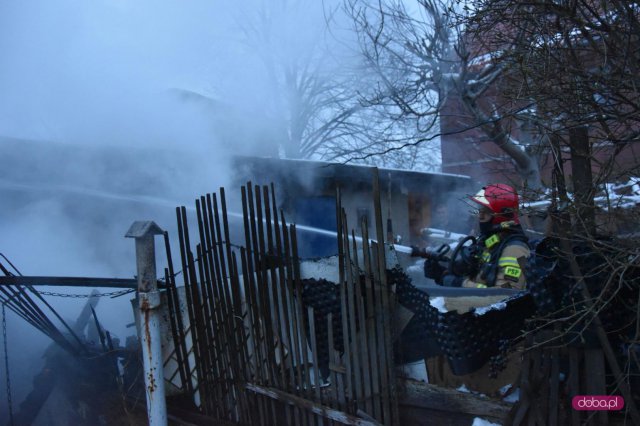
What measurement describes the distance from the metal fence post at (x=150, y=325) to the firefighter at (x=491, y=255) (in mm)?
2234

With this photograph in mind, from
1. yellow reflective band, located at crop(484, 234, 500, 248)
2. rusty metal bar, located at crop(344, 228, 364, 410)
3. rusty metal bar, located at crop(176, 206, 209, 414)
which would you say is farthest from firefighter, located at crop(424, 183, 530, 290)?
rusty metal bar, located at crop(176, 206, 209, 414)

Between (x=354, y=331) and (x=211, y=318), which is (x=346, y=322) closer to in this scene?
(x=354, y=331)

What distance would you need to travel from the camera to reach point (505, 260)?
3.74 m

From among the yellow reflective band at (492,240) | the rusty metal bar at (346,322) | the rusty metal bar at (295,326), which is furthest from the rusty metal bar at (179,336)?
the yellow reflective band at (492,240)

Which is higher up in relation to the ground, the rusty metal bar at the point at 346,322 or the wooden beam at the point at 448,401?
the rusty metal bar at the point at 346,322

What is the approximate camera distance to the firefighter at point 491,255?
3699 mm

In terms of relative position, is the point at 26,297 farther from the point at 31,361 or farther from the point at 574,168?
the point at 574,168

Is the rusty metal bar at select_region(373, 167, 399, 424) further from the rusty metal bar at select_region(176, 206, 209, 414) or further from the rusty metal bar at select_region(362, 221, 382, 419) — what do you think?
the rusty metal bar at select_region(176, 206, 209, 414)

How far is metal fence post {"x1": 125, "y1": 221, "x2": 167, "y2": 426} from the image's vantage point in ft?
12.3

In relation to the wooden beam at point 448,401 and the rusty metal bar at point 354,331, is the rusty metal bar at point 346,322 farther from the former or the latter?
the wooden beam at point 448,401

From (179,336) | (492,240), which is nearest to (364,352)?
(492,240)

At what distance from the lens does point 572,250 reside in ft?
8.67

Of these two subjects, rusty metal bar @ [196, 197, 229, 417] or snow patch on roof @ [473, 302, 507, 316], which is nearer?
snow patch on roof @ [473, 302, 507, 316]

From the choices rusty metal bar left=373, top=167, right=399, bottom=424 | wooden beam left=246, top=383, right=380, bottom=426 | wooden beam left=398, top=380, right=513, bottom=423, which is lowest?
wooden beam left=246, top=383, right=380, bottom=426
